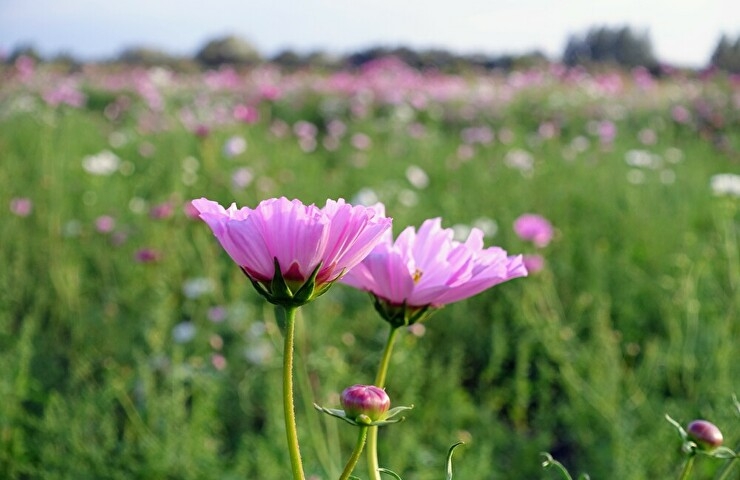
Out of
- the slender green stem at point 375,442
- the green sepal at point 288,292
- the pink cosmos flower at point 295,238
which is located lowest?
the slender green stem at point 375,442

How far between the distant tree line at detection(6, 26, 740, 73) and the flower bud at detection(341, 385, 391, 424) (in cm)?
689

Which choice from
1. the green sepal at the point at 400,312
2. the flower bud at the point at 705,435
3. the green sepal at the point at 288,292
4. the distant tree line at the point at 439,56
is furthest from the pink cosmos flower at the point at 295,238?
the distant tree line at the point at 439,56

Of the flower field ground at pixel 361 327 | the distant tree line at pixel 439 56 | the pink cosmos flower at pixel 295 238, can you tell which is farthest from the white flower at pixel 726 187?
the distant tree line at pixel 439 56

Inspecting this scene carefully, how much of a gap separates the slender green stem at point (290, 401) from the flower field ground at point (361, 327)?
35 centimetres

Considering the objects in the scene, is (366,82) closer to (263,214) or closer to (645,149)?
(645,149)

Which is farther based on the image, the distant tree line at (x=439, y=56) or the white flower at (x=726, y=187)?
the distant tree line at (x=439, y=56)

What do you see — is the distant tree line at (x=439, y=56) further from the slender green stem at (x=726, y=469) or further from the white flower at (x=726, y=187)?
the slender green stem at (x=726, y=469)

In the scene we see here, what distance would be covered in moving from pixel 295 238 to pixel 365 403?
95 millimetres

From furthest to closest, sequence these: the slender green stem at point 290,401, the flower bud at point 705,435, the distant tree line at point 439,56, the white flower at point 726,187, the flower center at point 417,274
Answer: the distant tree line at point 439,56 → the white flower at point 726,187 → the flower center at point 417,274 → the flower bud at point 705,435 → the slender green stem at point 290,401

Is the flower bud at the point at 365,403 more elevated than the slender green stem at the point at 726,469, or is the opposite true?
the flower bud at the point at 365,403

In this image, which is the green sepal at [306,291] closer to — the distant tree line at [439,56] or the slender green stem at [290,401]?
the slender green stem at [290,401]

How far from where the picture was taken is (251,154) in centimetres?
350

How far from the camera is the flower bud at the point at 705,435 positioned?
0.45 metres

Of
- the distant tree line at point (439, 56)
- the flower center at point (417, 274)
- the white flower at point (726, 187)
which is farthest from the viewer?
the distant tree line at point (439, 56)
